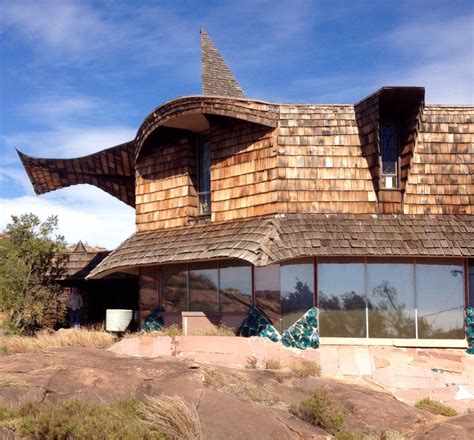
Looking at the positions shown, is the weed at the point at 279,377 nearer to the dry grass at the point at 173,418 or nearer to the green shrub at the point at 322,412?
the green shrub at the point at 322,412

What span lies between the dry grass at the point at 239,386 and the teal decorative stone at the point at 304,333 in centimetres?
415

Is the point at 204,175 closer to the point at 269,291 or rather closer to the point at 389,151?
the point at 269,291

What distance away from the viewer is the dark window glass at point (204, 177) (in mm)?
21359

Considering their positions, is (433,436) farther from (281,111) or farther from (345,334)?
(281,111)

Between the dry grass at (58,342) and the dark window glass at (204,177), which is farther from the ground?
the dark window glass at (204,177)

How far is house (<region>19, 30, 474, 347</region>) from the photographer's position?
17.8 meters

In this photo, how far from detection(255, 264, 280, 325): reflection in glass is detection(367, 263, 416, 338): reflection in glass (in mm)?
2533

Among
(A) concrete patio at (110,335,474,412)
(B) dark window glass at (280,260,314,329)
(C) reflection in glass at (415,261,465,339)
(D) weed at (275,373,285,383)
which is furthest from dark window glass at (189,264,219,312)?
(C) reflection in glass at (415,261,465,339)

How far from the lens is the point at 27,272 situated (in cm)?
2373

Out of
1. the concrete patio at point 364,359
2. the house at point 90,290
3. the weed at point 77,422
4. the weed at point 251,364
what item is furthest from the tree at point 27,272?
the weed at point 77,422

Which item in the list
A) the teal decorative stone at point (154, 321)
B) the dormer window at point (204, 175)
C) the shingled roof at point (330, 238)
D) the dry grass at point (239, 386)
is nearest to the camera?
the dry grass at point (239, 386)

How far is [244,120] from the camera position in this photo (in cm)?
1941

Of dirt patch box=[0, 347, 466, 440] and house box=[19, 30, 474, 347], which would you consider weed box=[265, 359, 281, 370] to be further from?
house box=[19, 30, 474, 347]

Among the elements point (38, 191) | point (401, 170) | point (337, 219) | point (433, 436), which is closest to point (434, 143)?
point (401, 170)
